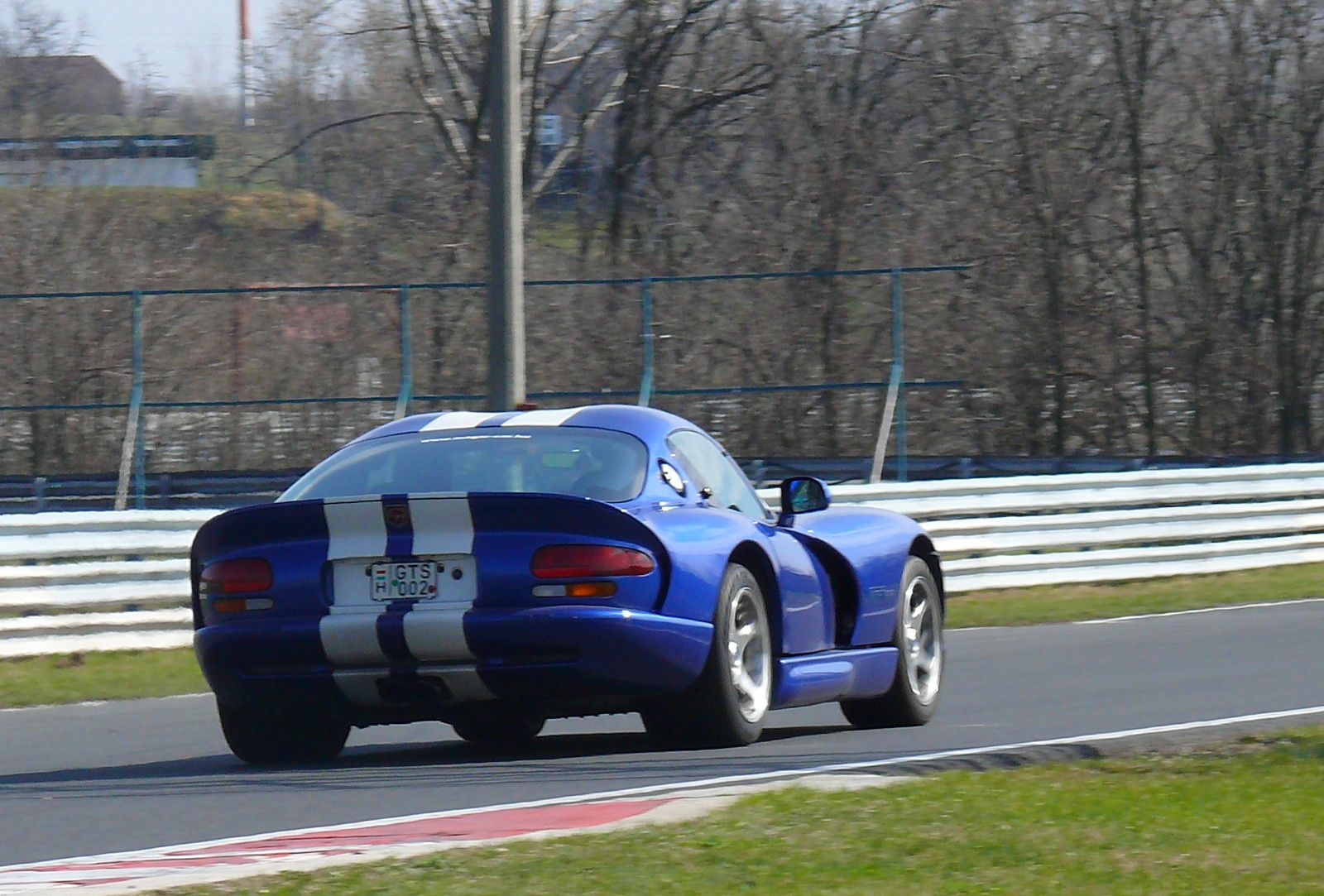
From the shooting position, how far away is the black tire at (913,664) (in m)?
9.74

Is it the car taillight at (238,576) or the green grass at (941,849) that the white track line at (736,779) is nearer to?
the green grass at (941,849)

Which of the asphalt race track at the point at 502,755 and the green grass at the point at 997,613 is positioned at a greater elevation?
the asphalt race track at the point at 502,755

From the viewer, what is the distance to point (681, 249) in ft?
98.3

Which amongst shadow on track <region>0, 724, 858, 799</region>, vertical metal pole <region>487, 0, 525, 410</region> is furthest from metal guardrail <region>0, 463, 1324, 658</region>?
shadow on track <region>0, 724, 858, 799</region>

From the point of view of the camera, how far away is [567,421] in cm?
886

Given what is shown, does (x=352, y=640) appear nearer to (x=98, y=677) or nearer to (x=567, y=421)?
(x=567, y=421)

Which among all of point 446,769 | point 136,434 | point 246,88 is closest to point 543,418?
point 446,769

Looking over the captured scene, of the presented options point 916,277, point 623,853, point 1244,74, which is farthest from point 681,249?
point 623,853

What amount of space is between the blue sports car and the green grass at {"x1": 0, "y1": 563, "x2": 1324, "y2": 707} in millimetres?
4155

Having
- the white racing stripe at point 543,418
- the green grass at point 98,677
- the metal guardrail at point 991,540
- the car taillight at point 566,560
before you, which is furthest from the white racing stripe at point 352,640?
the metal guardrail at point 991,540

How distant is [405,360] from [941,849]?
50.1ft

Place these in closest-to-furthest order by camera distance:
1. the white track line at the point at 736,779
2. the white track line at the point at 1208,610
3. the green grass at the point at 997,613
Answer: the white track line at the point at 736,779 → the green grass at the point at 997,613 → the white track line at the point at 1208,610

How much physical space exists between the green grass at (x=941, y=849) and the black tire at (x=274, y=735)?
2.60m

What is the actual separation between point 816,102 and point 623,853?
27.0m
